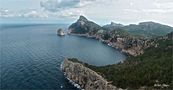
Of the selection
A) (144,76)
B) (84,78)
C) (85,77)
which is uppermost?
(144,76)

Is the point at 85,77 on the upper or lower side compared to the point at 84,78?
upper

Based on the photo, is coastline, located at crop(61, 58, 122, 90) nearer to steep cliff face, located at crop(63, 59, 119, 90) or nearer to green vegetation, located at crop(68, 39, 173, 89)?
steep cliff face, located at crop(63, 59, 119, 90)

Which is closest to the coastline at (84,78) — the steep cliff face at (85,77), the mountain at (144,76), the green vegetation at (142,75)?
the steep cliff face at (85,77)

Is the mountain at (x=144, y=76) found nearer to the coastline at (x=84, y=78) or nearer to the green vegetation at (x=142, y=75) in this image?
the green vegetation at (x=142, y=75)

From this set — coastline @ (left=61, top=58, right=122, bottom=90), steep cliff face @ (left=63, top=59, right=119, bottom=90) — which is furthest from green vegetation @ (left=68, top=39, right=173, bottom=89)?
steep cliff face @ (left=63, top=59, right=119, bottom=90)

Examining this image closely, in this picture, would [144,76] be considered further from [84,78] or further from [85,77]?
[84,78]

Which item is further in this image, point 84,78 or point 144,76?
point 84,78

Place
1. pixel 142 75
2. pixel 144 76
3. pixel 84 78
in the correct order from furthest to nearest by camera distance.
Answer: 1. pixel 84 78
2. pixel 142 75
3. pixel 144 76

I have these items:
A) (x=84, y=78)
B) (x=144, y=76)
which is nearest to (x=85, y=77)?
(x=84, y=78)

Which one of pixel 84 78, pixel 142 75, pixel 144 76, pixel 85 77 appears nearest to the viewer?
pixel 144 76
